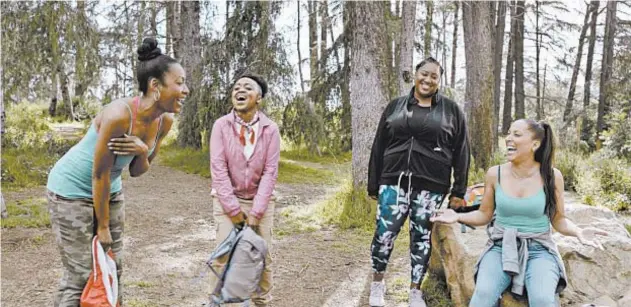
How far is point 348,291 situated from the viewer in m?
4.12

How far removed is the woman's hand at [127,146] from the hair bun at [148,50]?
39 cm

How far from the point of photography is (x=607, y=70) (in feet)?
50.0

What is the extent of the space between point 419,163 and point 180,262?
260 cm

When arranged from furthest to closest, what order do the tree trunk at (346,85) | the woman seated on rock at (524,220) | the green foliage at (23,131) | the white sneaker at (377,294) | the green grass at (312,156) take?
the green grass at (312,156), the green foliage at (23,131), the tree trunk at (346,85), the white sneaker at (377,294), the woman seated on rock at (524,220)

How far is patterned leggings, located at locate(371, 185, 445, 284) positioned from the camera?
341cm

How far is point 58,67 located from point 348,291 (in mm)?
6591

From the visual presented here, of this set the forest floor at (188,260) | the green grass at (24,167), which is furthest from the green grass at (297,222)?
the green grass at (24,167)

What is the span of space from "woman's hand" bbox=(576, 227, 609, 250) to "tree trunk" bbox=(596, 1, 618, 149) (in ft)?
40.6

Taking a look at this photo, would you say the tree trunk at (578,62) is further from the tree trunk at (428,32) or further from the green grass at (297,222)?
the green grass at (297,222)

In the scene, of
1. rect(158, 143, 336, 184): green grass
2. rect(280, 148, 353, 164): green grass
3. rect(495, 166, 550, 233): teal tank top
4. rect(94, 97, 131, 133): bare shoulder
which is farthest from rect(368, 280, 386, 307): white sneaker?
rect(280, 148, 353, 164): green grass

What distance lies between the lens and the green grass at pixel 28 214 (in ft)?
19.2

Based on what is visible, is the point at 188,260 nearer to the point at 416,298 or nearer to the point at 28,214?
the point at 416,298

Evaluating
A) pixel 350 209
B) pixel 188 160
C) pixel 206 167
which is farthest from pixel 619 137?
pixel 188 160

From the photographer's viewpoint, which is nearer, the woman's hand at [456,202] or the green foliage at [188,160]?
the woman's hand at [456,202]
